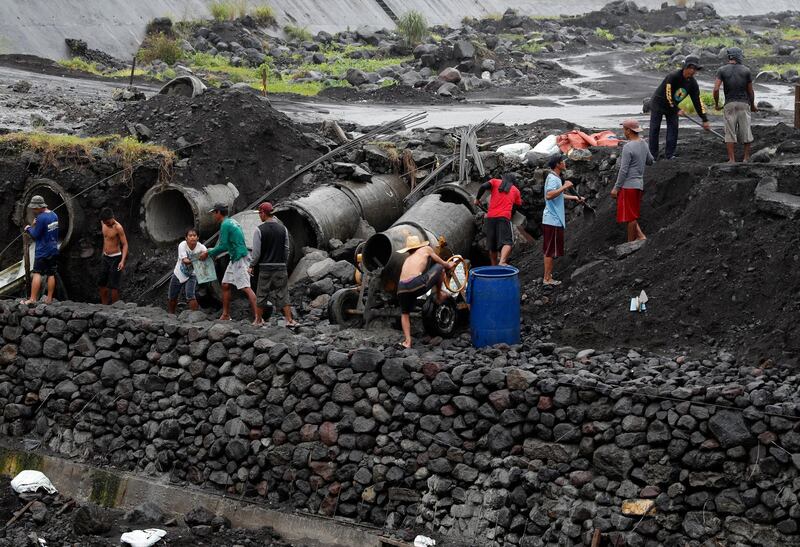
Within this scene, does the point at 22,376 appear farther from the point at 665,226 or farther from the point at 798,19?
the point at 798,19

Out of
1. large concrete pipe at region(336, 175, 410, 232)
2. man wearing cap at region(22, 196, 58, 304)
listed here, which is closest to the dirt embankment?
large concrete pipe at region(336, 175, 410, 232)

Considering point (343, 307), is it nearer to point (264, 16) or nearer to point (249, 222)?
point (249, 222)

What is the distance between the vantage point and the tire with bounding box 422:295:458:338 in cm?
1070

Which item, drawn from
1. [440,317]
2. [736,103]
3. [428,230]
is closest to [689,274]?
[440,317]

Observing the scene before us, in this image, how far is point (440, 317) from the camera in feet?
35.5

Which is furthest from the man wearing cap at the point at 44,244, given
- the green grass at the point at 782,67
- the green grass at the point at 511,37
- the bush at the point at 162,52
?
the green grass at the point at 511,37

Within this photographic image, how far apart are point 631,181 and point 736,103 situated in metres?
2.03

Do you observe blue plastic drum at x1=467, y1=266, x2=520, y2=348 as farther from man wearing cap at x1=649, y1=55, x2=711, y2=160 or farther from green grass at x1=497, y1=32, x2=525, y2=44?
green grass at x1=497, y1=32, x2=525, y2=44

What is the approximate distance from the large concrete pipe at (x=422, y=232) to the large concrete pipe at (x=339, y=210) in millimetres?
1023

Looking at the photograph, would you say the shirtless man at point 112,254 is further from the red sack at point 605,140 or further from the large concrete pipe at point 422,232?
the red sack at point 605,140

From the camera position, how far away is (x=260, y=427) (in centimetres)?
995

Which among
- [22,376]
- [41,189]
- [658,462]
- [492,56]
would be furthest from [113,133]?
[492,56]

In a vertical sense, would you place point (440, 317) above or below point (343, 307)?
above

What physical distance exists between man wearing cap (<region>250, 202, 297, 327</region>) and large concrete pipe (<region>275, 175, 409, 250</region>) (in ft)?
9.34
